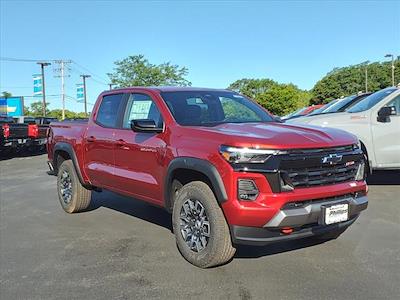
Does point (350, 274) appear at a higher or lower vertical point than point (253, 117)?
lower

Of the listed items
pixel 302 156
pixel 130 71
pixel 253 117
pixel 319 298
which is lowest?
pixel 319 298

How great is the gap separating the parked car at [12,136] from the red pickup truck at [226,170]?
39.3ft

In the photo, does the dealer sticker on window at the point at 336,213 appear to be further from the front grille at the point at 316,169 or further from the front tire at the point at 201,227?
the front tire at the point at 201,227

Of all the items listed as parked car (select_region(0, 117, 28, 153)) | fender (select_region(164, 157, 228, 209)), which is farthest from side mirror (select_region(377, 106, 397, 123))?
parked car (select_region(0, 117, 28, 153))

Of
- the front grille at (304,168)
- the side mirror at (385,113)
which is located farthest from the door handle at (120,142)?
the side mirror at (385,113)

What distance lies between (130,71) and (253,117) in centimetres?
5267

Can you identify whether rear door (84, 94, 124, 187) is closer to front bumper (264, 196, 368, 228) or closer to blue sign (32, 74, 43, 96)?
front bumper (264, 196, 368, 228)

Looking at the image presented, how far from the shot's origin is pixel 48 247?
18.7 ft

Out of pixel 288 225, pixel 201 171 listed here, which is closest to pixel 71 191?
pixel 201 171

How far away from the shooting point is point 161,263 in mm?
4996

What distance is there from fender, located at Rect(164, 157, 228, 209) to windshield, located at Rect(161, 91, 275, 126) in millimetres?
531

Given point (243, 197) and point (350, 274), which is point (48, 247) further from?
point (350, 274)

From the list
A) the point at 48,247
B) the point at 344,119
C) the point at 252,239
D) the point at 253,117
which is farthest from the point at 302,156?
the point at 344,119

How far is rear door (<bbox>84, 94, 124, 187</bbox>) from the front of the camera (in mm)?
6258
